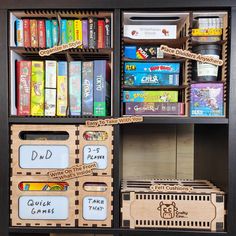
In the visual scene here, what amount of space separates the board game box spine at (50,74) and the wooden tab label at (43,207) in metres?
0.48

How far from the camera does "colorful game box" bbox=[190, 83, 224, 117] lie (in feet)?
3.74

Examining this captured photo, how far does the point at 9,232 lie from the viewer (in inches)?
45.2

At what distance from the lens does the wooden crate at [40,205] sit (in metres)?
1.15

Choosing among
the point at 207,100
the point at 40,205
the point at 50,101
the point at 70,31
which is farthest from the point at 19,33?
the point at 207,100

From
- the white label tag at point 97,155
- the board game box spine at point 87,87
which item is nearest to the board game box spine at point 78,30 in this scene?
the board game box spine at point 87,87

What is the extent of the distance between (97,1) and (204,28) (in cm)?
46

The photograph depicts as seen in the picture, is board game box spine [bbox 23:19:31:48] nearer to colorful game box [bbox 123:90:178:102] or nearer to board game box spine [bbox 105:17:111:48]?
board game box spine [bbox 105:17:111:48]

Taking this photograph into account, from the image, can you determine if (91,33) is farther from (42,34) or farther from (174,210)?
(174,210)

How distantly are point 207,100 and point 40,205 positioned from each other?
83cm

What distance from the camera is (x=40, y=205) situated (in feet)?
3.79

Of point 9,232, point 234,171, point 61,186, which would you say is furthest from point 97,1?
point 9,232

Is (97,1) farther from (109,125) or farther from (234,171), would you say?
(234,171)

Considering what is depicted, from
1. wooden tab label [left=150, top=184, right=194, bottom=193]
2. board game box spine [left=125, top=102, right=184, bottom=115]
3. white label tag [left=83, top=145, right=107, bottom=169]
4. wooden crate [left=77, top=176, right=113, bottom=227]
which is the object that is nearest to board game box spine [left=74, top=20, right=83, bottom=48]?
board game box spine [left=125, top=102, right=184, bottom=115]

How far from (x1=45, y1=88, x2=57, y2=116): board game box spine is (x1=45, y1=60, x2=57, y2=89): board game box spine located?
0.02 m
